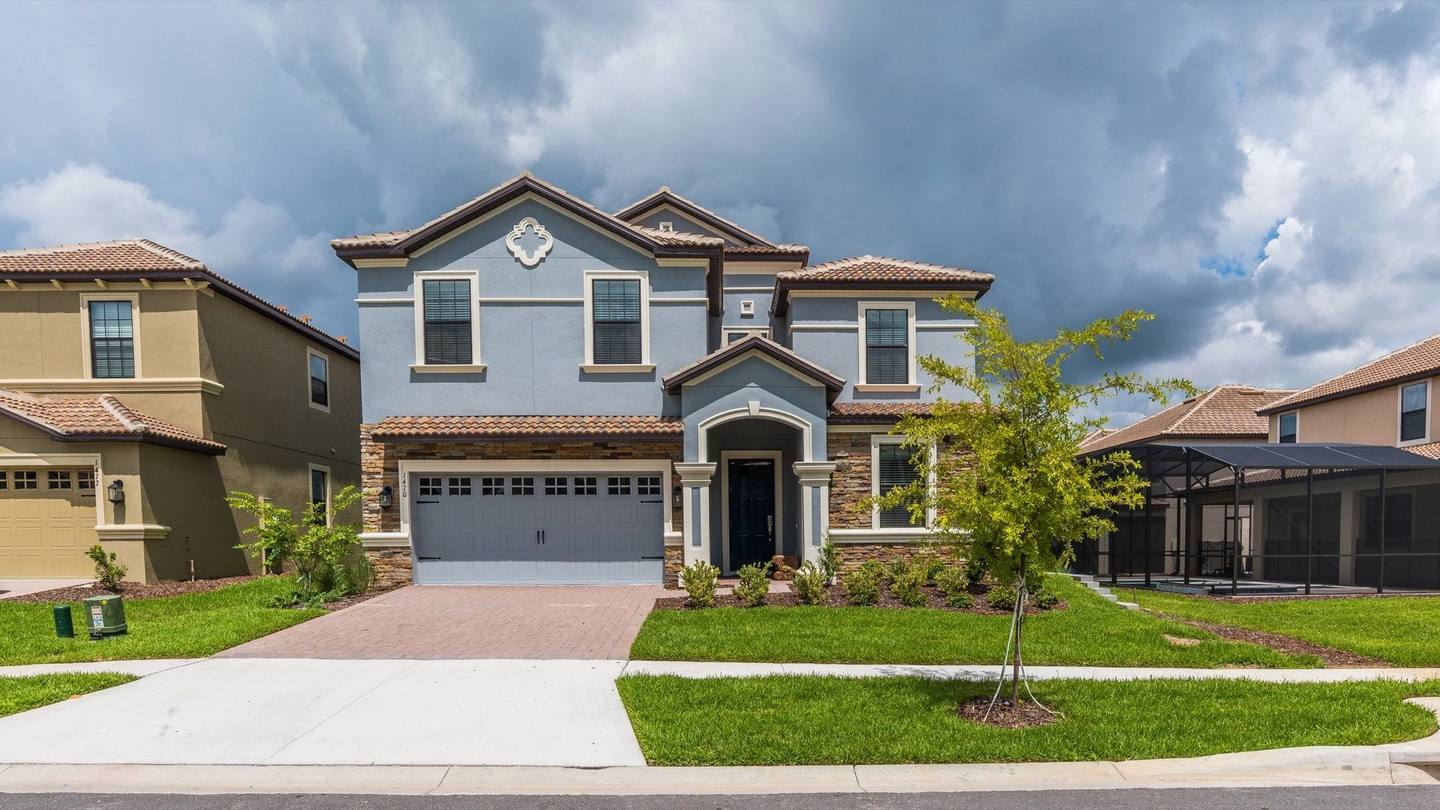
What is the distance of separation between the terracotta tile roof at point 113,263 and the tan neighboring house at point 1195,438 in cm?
2606

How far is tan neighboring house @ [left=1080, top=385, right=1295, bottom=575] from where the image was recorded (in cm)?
2373

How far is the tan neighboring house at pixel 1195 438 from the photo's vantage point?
934 inches

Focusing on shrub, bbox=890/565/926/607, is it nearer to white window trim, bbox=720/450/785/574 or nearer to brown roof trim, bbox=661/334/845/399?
white window trim, bbox=720/450/785/574

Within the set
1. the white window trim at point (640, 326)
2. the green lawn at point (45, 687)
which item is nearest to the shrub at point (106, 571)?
the green lawn at point (45, 687)

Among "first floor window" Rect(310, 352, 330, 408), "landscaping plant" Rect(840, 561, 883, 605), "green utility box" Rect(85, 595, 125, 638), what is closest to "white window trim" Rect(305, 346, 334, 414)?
"first floor window" Rect(310, 352, 330, 408)

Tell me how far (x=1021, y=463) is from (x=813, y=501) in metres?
8.03

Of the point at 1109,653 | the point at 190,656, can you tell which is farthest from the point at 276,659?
the point at 1109,653

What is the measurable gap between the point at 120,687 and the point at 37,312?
1368 cm

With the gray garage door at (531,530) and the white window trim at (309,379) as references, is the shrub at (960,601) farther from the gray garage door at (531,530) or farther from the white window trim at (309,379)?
the white window trim at (309,379)

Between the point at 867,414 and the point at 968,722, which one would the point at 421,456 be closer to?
the point at 867,414

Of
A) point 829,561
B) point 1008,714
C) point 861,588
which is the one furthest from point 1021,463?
point 829,561

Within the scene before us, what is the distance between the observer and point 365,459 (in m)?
14.8

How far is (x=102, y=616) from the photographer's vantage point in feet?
32.7

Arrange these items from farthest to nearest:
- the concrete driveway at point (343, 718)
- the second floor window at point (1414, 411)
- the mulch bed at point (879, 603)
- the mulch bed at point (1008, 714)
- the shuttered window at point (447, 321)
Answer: the second floor window at point (1414, 411) → the shuttered window at point (447, 321) → the mulch bed at point (879, 603) → the mulch bed at point (1008, 714) → the concrete driveway at point (343, 718)
